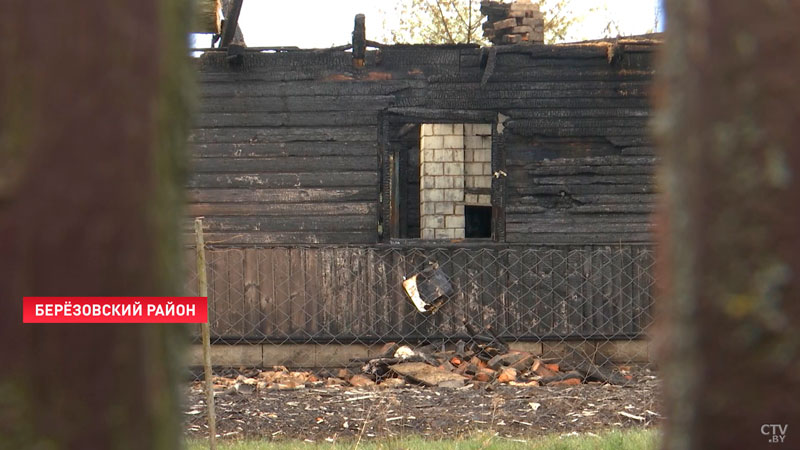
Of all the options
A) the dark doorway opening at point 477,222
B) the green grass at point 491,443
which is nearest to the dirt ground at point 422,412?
the green grass at point 491,443

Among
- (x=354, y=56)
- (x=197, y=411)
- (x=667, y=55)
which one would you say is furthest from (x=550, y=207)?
(x=667, y=55)

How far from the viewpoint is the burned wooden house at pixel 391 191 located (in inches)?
446

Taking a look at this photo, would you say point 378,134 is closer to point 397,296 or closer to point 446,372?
point 397,296

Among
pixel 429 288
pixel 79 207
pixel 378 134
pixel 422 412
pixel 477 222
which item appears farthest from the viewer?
pixel 477 222

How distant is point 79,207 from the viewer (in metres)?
0.69

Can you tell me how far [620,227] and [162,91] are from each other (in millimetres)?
11295

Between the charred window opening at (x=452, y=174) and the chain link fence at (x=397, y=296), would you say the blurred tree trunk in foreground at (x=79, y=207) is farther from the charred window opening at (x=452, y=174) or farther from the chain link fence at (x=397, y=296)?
the charred window opening at (x=452, y=174)

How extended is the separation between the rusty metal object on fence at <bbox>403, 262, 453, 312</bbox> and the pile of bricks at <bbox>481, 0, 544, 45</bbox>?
10.7ft

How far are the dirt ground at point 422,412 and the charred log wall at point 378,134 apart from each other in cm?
284

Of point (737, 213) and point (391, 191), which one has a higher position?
point (737, 213)

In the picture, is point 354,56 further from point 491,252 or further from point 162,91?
point 162,91

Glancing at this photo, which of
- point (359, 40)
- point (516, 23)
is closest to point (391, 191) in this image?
point (359, 40)

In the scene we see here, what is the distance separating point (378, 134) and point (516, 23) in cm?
243

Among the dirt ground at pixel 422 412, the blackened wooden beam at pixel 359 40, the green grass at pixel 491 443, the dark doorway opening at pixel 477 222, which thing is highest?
the blackened wooden beam at pixel 359 40
